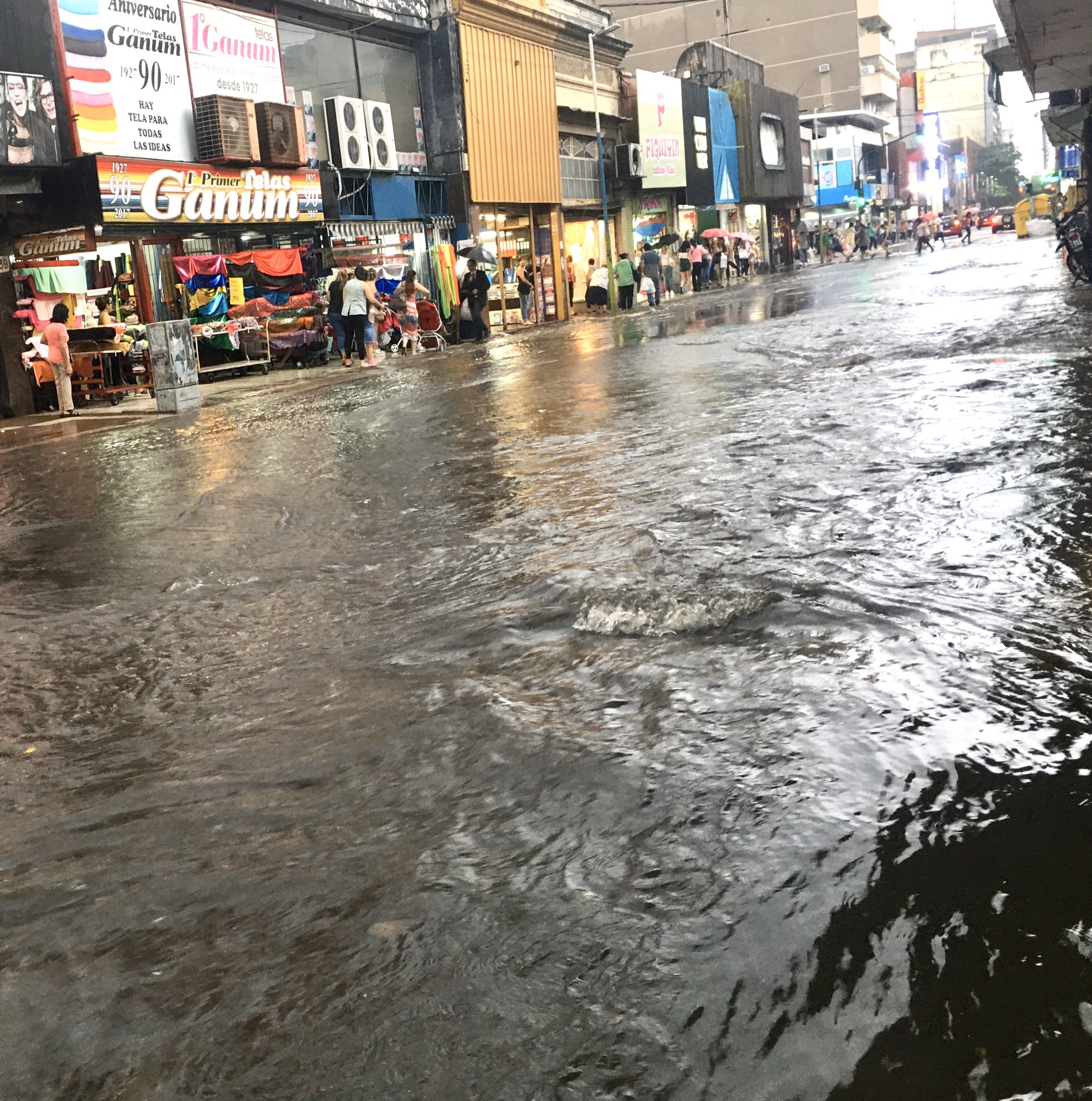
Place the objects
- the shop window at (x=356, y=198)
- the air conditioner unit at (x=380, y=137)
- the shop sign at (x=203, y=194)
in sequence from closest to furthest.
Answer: the shop sign at (x=203, y=194)
the shop window at (x=356, y=198)
the air conditioner unit at (x=380, y=137)

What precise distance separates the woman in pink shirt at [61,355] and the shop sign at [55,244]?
82cm

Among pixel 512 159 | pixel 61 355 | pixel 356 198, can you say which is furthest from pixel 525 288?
pixel 61 355

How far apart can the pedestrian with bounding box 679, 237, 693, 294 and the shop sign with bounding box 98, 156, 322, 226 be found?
69.8ft

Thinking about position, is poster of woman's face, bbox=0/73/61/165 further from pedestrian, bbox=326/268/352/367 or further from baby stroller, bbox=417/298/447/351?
baby stroller, bbox=417/298/447/351

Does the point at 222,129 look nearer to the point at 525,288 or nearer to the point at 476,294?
the point at 476,294

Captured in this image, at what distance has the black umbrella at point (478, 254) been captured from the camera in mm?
29000

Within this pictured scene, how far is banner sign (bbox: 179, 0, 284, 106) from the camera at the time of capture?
22219 millimetres

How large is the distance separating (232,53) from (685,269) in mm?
24842

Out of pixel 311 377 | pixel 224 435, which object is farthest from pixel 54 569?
pixel 311 377

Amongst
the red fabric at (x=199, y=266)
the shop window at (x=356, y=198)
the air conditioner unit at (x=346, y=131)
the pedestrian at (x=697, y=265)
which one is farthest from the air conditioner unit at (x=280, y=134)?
the pedestrian at (x=697, y=265)

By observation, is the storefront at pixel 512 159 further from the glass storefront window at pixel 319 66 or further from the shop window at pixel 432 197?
the glass storefront window at pixel 319 66

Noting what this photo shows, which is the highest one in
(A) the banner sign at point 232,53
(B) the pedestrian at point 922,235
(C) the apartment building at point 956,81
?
(C) the apartment building at point 956,81

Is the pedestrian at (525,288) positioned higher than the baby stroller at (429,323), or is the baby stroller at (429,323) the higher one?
the pedestrian at (525,288)

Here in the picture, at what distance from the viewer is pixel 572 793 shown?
3215 millimetres
